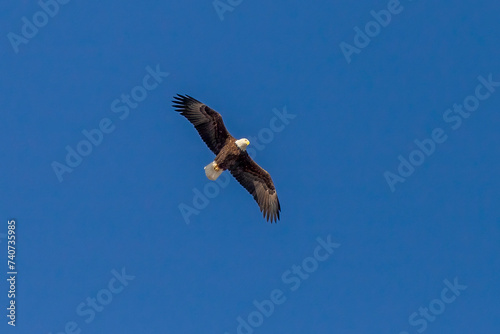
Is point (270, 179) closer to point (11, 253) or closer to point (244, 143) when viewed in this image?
point (244, 143)

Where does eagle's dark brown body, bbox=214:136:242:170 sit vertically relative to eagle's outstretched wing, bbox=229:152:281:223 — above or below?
above

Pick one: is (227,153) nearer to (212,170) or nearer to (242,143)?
(242,143)

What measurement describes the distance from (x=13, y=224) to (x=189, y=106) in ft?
22.5

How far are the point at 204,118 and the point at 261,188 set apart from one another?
112 inches

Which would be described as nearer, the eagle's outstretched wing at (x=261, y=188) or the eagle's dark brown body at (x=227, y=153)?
the eagle's dark brown body at (x=227, y=153)

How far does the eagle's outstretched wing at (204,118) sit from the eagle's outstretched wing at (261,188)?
4.28ft

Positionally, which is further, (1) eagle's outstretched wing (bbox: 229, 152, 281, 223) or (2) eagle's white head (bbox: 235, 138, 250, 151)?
(1) eagle's outstretched wing (bbox: 229, 152, 281, 223)

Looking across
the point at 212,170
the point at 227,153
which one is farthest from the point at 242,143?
the point at 212,170

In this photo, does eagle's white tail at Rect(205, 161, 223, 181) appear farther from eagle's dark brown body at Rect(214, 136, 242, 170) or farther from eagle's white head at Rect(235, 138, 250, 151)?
eagle's white head at Rect(235, 138, 250, 151)

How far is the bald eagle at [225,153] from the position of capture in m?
41.6

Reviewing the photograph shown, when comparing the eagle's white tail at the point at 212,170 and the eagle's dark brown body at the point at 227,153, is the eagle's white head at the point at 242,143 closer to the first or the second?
the eagle's dark brown body at the point at 227,153

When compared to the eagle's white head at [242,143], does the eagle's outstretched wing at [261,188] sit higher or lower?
lower

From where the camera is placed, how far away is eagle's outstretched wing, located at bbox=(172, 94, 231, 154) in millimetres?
41594

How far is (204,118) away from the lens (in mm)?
41719
